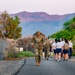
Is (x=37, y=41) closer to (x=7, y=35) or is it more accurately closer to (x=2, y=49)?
(x=2, y=49)

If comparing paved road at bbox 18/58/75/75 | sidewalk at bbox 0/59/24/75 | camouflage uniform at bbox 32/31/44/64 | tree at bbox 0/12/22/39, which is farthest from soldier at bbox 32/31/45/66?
tree at bbox 0/12/22/39

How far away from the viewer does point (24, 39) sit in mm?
78562

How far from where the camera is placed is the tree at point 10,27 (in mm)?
61500

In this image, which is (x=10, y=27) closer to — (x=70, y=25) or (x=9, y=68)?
(x=9, y=68)

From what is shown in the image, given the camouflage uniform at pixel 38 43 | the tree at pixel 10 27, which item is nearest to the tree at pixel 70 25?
the tree at pixel 10 27

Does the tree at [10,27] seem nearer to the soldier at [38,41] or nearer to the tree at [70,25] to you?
the soldier at [38,41]

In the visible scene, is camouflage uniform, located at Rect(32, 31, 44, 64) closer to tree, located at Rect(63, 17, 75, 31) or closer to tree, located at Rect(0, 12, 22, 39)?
tree, located at Rect(0, 12, 22, 39)

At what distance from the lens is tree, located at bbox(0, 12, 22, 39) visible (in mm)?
61500

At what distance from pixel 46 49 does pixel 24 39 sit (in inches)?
1673

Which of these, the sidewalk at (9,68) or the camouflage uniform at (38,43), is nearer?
the sidewalk at (9,68)

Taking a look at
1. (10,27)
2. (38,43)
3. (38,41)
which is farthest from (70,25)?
(38,41)

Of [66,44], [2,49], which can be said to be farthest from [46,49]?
[2,49]

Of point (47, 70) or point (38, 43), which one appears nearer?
point (47, 70)

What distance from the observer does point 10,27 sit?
6206cm
